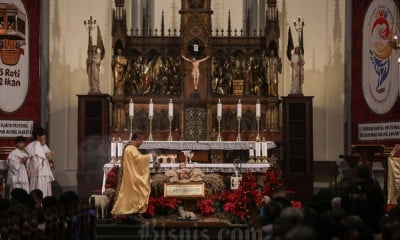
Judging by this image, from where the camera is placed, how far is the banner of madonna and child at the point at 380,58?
67.2ft

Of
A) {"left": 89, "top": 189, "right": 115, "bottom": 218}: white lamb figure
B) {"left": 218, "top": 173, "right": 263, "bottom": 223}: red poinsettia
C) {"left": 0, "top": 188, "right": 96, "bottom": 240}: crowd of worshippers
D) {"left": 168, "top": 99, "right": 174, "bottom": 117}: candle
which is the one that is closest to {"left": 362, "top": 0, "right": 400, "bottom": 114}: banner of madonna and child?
{"left": 168, "top": 99, "right": 174, "bottom": 117}: candle

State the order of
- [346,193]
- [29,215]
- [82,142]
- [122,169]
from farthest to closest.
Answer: [82,142]
[122,169]
[346,193]
[29,215]


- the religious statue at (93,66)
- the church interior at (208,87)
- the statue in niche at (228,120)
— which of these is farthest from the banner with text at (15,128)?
the statue in niche at (228,120)

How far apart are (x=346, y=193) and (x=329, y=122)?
11944mm

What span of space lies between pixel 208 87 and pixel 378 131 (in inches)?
166

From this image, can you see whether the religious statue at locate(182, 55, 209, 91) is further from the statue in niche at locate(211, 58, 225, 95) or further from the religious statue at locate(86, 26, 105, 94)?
the religious statue at locate(86, 26, 105, 94)

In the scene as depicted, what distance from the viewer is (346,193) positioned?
1066 cm

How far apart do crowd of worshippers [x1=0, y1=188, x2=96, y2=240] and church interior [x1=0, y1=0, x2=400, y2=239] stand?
6506 mm

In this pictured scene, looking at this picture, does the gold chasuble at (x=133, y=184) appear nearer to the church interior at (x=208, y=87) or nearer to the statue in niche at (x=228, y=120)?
the church interior at (x=208, y=87)

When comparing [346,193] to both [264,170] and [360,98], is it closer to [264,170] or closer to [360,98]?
[264,170]

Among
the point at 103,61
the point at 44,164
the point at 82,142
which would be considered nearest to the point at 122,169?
the point at 44,164

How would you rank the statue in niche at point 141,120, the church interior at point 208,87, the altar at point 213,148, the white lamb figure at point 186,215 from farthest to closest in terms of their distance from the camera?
the statue in niche at point 141,120, the church interior at point 208,87, the altar at point 213,148, the white lamb figure at point 186,215

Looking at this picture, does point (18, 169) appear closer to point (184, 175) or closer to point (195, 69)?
point (184, 175)

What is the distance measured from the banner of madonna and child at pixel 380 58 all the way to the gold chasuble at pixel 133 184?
6.93 m
